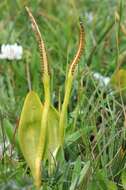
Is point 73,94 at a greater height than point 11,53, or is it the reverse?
point 11,53

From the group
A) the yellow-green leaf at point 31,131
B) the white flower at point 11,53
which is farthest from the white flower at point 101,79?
the yellow-green leaf at point 31,131

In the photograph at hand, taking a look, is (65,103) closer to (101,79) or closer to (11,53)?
(101,79)

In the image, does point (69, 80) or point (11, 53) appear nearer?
point (69, 80)

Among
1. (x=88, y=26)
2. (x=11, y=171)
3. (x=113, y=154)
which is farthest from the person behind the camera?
(x=88, y=26)

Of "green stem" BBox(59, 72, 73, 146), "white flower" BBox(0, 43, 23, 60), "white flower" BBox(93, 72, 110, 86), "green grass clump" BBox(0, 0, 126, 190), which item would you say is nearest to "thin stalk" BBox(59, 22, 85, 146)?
"green stem" BBox(59, 72, 73, 146)

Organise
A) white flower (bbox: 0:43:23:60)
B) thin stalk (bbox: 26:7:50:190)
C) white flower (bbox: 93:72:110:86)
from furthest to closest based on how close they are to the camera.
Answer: white flower (bbox: 0:43:23:60) < white flower (bbox: 93:72:110:86) < thin stalk (bbox: 26:7:50:190)

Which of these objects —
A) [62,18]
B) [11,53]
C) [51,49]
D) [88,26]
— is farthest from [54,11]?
[11,53]

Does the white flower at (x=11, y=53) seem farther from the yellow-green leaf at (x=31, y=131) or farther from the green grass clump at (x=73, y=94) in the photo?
the yellow-green leaf at (x=31, y=131)

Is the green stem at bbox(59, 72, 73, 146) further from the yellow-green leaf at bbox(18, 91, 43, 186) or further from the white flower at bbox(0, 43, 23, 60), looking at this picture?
the white flower at bbox(0, 43, 23, 60)

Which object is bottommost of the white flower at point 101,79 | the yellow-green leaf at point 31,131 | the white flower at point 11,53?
the yellow-green leaf at point 31,131

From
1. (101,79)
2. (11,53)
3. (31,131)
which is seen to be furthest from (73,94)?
(31,131)

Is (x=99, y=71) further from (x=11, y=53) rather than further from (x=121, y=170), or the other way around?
(x=121, y=170)
